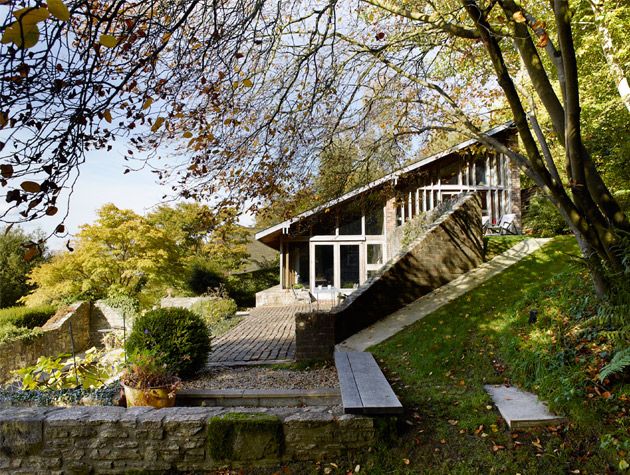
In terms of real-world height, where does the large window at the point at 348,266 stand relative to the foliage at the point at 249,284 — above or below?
above

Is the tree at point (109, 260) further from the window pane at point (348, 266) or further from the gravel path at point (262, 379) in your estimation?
the gravel path at point (262, 379)

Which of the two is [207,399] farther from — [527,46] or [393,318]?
[527,46]

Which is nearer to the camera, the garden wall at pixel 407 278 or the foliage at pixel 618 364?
the foliage at pixel 618 364

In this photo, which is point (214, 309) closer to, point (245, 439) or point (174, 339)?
point (174, 339)

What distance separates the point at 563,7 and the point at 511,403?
370cm

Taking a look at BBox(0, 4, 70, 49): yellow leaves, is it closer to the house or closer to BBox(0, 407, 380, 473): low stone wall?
BBox(0, 407, 380, 473): low stone wall

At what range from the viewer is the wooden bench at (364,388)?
12.3 ft

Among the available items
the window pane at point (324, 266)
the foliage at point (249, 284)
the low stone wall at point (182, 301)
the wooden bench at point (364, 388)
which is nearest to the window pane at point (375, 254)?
the window pane at point (324, 266)

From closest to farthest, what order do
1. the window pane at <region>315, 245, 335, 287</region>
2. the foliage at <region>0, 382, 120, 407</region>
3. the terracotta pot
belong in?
the terracotta pot → the foliage at <region>0, 382, 120, 407</region> → the window pane at <region>315, 245, 335, 287</region>

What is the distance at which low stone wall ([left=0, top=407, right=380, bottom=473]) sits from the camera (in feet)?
12.5

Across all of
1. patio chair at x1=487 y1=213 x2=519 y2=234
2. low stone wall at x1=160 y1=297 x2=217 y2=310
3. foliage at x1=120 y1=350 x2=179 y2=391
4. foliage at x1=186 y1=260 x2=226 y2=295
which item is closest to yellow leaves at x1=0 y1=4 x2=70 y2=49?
foliage at x1=120 y1=350 x2=179 y2=391

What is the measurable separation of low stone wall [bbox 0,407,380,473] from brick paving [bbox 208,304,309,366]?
140 inches

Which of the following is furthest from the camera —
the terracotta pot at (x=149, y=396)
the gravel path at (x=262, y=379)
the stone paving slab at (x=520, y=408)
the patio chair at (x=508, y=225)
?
the patio chair at (x=508, y=225)

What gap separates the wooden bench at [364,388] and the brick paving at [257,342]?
8.32 ft
